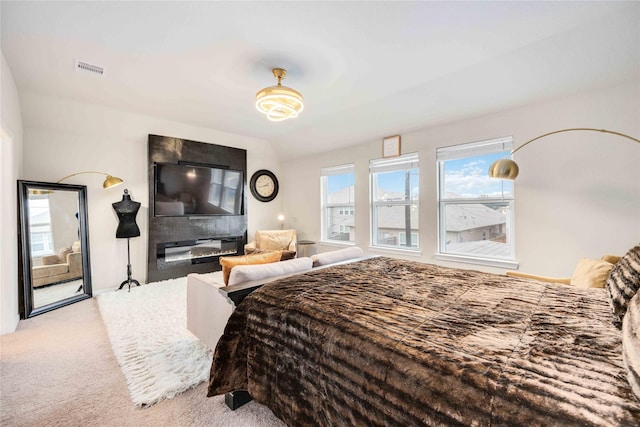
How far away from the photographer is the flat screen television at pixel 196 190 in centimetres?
443

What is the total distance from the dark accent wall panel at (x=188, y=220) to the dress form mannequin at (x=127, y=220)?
0.80 ft

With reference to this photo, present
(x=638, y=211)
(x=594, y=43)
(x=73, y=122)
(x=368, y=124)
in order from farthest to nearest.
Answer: (x=368, y=124) → (x=73, y=122) → (x=638, y=211) → (x=594, y=43)

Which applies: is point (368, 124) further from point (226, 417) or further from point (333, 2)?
point (226, 417)

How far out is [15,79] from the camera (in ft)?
9.38

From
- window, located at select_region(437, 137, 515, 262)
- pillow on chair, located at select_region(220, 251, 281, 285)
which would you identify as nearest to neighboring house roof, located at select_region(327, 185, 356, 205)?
window, located at select_region(437, 137, 515, 262)

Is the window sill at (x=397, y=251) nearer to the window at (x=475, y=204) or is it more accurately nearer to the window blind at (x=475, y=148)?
the window at (x=475, y=204)

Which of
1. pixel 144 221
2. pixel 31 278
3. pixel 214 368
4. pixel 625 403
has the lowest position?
pixel 214 368

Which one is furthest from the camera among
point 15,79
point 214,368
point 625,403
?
point 15,79

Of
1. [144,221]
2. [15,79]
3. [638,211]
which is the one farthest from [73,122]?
[638,211]

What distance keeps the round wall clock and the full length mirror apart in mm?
2707

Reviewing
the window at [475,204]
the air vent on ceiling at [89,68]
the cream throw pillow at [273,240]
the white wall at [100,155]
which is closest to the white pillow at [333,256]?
the window at [475,204]

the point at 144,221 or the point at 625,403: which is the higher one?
the point at 144,221

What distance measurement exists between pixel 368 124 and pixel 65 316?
4.53 metres

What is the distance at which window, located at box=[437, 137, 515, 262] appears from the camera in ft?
10.8
